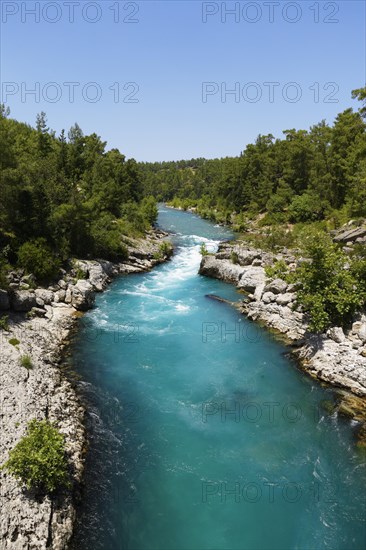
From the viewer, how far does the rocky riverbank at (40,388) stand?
39.4 ft

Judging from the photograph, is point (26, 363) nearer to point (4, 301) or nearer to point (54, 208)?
point (4, 301)

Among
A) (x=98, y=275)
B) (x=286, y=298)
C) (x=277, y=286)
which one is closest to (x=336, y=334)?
(x=286, y=298)

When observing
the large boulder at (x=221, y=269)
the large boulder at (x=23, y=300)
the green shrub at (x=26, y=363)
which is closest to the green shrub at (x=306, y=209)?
the large boulder at (x=221, y=269)

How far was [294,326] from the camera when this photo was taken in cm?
2736

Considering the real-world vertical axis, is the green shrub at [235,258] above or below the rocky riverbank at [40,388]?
above

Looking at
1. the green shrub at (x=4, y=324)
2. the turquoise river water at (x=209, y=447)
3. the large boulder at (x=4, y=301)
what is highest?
the large boulder at (x=4, y=301)

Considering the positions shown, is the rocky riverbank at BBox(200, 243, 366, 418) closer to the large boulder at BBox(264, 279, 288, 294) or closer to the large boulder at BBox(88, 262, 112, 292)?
the large boulder at BBox(264, 279, 288, 294)

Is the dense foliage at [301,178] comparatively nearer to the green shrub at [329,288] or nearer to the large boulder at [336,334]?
the green shrub at [329,288]

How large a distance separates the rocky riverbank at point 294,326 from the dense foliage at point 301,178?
1322 cm

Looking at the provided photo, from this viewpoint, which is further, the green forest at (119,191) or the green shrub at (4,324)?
the green forest at (119,191)

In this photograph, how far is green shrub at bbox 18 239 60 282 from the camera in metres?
30.8

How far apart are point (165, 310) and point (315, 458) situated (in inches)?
719

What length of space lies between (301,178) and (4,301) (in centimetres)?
6421

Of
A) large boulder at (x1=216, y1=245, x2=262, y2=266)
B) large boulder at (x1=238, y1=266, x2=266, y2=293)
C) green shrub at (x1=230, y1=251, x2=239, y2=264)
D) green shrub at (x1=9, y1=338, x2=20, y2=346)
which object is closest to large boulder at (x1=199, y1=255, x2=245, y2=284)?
green shrub at (x1=230, y1=251, x2=239, y2=264)
